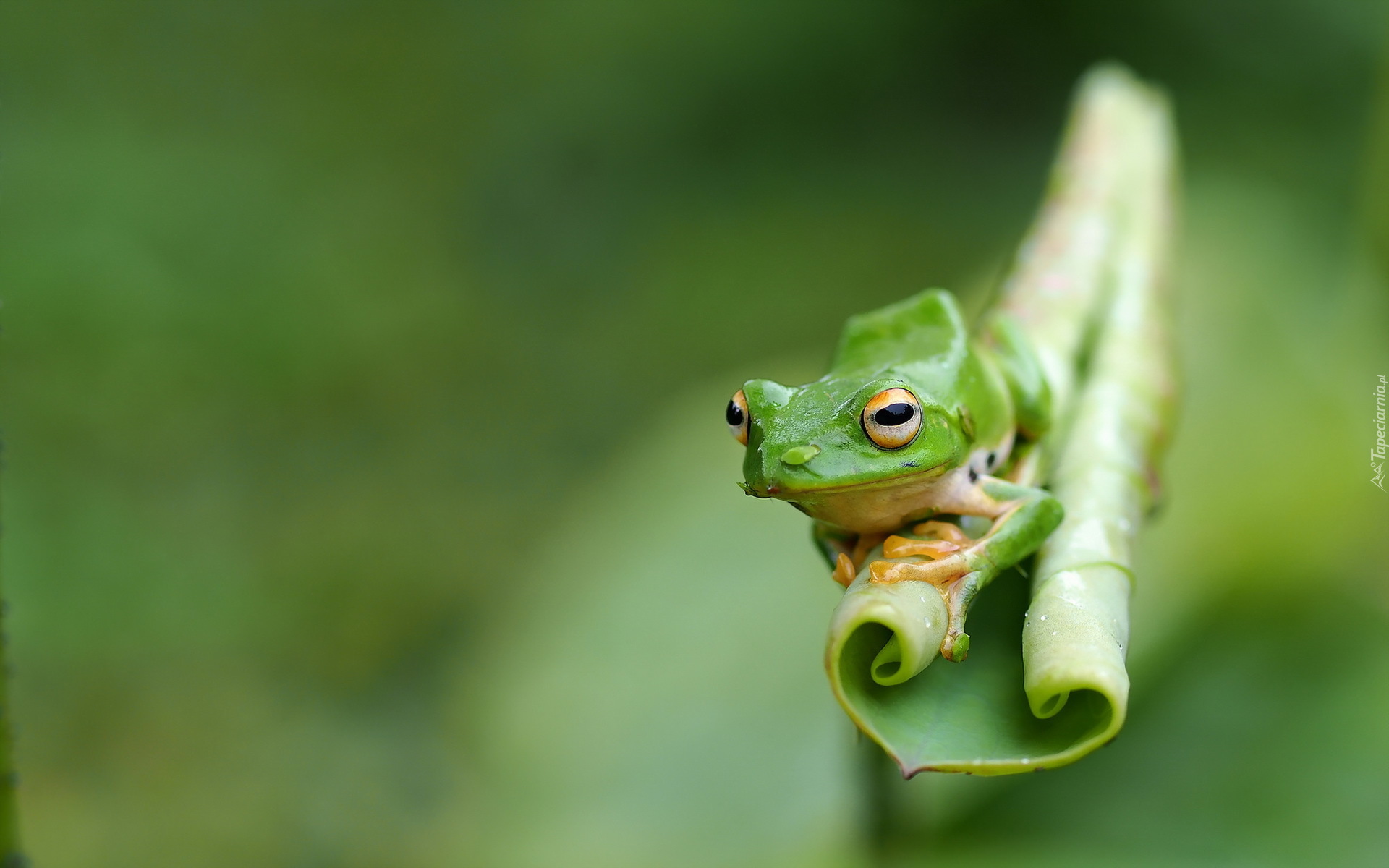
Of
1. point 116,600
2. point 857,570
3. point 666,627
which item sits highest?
point 857,570

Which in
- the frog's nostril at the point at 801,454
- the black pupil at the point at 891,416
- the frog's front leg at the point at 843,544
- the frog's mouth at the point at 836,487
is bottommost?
the frog's front leg at the point at 843,544

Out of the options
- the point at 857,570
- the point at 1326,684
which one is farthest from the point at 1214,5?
the point at 857,570

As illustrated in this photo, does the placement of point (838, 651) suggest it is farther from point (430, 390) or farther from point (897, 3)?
point (897, 3)

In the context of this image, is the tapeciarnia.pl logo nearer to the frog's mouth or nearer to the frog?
the frog


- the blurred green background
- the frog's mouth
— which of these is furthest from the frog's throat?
the blurred green background

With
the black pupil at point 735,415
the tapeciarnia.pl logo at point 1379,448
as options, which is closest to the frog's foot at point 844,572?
the black pupil at point 735,415

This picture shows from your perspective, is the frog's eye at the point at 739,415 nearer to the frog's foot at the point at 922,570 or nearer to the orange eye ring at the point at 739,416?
the orange eye ring at the point at 739,416
